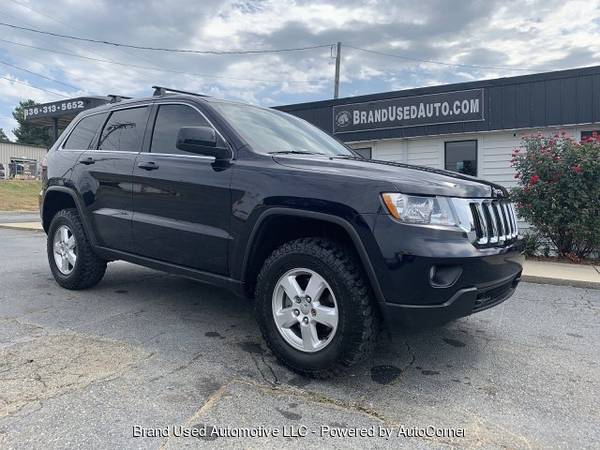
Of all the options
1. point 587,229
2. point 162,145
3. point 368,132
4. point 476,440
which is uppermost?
point 368,132

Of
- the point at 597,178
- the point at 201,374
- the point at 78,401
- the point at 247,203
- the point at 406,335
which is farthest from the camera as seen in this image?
the point at 597,178

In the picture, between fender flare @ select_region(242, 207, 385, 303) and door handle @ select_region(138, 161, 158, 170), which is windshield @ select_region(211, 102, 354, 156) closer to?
fender flare @ select_region(242, 207, 385, 303)

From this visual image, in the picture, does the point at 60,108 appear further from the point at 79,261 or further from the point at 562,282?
the point at 562,282

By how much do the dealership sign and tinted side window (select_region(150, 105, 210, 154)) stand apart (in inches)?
395

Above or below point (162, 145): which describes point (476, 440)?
below

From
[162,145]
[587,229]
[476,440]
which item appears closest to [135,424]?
[476,440]

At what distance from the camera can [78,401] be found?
260cm

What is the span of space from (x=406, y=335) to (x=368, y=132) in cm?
1081

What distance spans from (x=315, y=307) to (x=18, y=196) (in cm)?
2961

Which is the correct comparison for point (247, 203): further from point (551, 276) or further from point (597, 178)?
point (597, 178)

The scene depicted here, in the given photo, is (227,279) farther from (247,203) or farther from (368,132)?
(368,132)

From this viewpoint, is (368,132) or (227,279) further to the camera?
(368,132)

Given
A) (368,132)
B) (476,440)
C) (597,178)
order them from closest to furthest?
(476,440) → (597,178) → (368,132)

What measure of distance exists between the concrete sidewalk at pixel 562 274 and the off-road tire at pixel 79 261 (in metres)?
5.27
